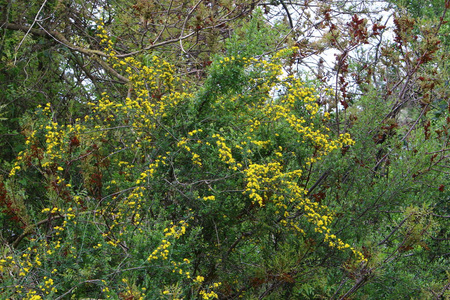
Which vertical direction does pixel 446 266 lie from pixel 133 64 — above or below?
below

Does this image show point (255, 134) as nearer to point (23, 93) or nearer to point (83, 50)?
point (83, 50)

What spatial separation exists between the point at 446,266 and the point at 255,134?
1.98m

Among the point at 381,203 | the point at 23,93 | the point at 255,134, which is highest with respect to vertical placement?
the point at 23,93

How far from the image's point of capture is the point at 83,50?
4.89 m

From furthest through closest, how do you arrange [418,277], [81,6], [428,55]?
[81,6] → [418,277] → [428,55]

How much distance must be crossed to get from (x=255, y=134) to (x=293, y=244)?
0.89 metres

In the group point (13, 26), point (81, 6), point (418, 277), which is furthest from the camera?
point (81, 6)

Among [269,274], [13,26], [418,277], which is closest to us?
[269,274]

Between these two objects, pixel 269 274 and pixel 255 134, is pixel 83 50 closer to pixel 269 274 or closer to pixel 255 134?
pixel 255 134

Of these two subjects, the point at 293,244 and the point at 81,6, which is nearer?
the point at 293,244

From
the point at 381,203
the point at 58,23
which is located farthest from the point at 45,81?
the point at 381,203

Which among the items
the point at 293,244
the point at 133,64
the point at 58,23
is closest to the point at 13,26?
the point at 58,23

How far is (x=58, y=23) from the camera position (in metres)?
5.66

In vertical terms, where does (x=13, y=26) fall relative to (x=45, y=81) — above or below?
above
